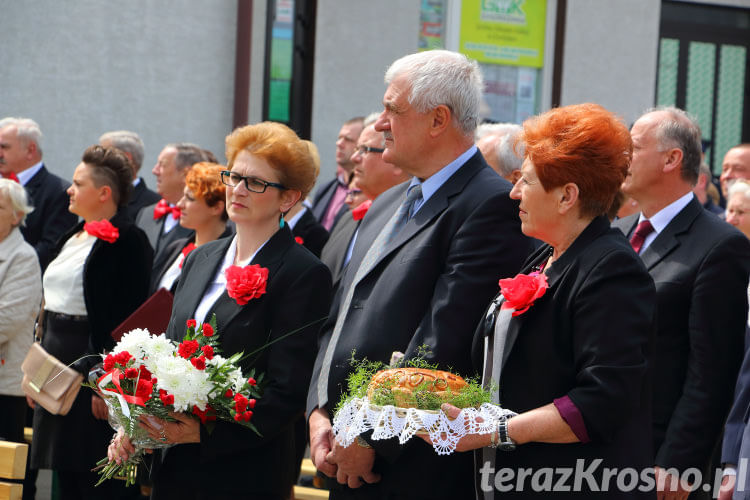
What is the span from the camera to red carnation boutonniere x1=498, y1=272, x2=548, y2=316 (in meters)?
2.91

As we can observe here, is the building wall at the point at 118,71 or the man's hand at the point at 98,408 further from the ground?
the building wall at the point at 118,71

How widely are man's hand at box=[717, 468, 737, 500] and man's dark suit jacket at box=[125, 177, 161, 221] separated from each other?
5.57 meters

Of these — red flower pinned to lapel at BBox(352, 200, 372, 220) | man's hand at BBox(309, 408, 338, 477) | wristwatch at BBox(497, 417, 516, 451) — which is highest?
red flower pinned to lapel at BBox(352, 200, 372, 220)

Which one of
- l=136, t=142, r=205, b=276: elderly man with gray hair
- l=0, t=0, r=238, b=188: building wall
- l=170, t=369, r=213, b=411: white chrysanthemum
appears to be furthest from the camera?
l=0, t=0, r=238, b=188: building wall

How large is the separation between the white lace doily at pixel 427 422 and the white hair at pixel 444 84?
1.12m

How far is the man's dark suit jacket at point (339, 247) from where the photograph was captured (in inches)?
224

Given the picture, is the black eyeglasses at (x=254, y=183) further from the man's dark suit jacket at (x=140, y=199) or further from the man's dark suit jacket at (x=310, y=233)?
the man's dark suit jacket at (x=140, y=199)

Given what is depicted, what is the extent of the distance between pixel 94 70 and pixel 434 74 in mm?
7685

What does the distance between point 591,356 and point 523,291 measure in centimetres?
27

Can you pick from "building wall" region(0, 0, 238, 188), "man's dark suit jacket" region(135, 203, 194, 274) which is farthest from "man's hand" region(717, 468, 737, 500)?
"building wall" region(0, 0, 238, 188)

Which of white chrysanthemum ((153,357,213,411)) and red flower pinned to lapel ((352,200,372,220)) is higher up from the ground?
red flower pinned to lapel ((352,200,372,220))

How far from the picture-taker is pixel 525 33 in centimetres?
1192

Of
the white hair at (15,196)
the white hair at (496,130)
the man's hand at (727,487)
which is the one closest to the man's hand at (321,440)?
the man's hand at (727,487)

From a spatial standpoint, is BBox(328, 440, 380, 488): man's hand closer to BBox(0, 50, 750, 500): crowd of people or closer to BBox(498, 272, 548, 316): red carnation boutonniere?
BBox(0, 50, 750, 500): crowd of people
